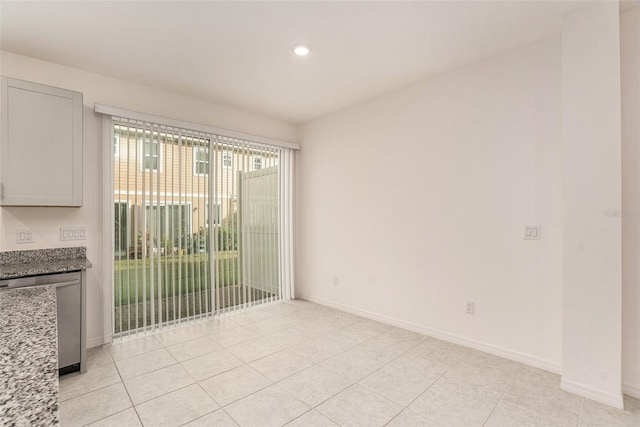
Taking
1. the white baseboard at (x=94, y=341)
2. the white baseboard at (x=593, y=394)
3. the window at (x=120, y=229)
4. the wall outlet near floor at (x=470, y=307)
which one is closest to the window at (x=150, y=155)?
the window at (x=120, y=229)

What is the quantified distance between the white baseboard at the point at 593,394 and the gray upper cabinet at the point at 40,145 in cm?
417

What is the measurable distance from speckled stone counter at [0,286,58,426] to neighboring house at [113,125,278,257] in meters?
2.03

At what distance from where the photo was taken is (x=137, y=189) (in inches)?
131

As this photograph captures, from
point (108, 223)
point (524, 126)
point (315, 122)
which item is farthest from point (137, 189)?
point (524, 126)

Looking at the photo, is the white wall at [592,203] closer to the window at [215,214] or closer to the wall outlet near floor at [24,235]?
the window at [215,214]

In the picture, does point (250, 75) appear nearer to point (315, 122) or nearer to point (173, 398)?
point (315, 122)

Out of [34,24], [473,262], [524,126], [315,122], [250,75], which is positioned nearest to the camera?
[34,24]

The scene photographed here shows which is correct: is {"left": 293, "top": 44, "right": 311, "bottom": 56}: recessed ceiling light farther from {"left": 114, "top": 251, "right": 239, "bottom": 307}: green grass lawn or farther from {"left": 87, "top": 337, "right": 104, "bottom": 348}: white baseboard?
{"left": 87, "top": 337, "right": 104, "bottom": 348}: white baseboard

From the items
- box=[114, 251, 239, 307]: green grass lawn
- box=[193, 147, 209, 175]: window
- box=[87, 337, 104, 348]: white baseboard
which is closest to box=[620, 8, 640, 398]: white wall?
box=[114, 251, 239, 307]: green grass lawn

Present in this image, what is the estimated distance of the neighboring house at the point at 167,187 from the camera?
10.8ft

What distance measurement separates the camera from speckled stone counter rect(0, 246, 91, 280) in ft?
7.77

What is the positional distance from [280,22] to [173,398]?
2.83 meters

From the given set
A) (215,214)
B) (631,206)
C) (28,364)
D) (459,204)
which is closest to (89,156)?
(215,214)

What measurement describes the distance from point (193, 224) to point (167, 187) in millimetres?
517
